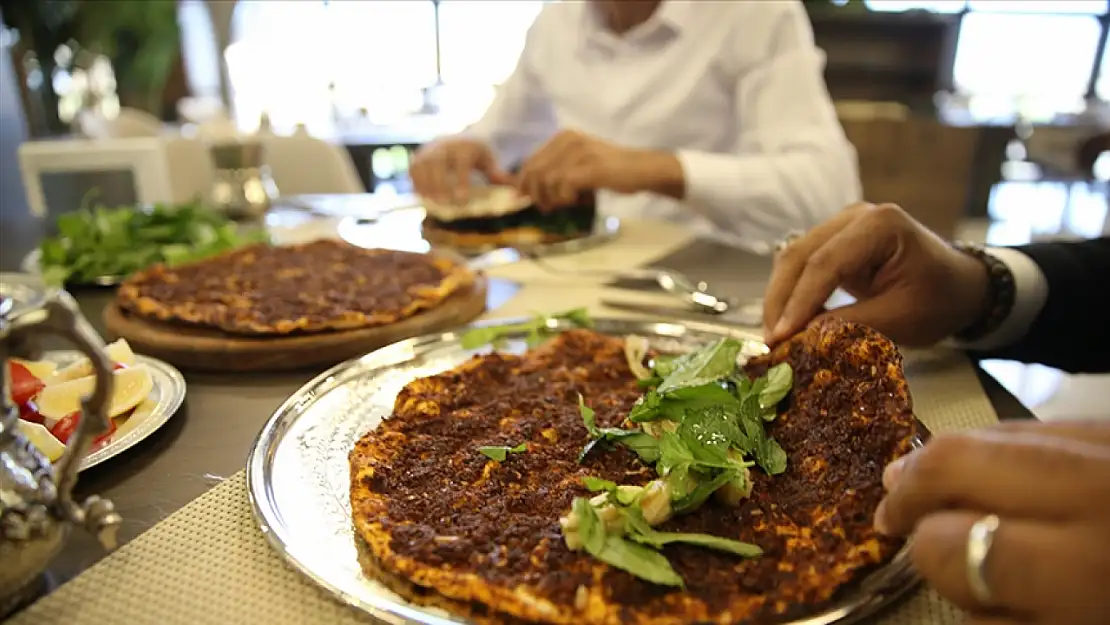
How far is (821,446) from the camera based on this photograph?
64 centimetres

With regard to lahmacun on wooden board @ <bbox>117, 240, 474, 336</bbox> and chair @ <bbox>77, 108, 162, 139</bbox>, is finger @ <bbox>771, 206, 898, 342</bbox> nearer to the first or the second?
lahmacun on wooden board @ <bbox>117, 240, 474, 336</bbox>

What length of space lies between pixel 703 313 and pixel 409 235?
886mm

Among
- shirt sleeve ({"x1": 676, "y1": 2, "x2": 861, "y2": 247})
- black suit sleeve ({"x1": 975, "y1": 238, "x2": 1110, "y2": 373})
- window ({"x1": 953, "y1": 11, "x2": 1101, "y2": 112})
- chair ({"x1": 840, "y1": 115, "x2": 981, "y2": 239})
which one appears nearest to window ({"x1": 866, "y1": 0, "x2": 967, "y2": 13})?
window ({"x1": 953, "y1": 11, "x2": 1101, "y2": 112})

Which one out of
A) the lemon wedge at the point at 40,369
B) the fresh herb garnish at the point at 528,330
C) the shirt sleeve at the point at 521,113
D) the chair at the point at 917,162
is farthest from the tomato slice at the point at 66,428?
the chair at the point at 917,162

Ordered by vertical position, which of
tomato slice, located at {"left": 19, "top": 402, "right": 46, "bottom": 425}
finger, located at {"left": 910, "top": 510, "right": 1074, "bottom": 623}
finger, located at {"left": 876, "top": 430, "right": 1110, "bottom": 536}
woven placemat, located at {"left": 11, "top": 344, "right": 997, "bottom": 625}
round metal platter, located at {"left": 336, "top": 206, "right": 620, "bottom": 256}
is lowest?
round metal platter, located at {"left": 336, "top": 206, "right": 620, "bottom": 256}

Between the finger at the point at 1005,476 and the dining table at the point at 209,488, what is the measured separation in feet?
0.44

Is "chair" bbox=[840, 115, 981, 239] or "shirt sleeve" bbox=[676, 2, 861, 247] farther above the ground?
"shirt sleeve" bbox=[676, 2, 861, 247]

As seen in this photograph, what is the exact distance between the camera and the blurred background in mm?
4383

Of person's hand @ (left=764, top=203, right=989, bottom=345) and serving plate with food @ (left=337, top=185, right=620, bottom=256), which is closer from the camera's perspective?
person's hand @ (left=764, top=203, right=989, bottom=345)

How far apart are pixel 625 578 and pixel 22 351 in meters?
0.41

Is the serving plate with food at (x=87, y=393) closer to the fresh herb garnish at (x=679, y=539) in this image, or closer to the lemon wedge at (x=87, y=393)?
the lemon wedge at (x=87, y=393)

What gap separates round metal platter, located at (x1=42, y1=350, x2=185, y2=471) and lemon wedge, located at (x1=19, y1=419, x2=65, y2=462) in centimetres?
2

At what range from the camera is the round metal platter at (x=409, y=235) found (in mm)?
1584

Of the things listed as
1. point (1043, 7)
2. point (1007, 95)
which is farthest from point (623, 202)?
point (1043, 7)
